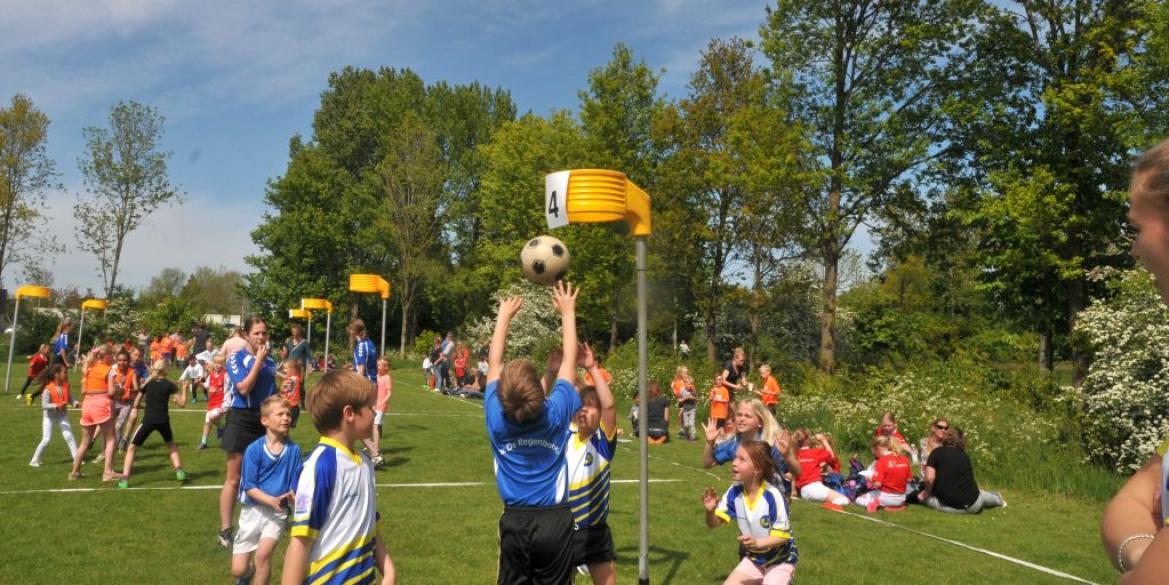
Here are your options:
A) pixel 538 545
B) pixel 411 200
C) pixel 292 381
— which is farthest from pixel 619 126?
pixel 538 545

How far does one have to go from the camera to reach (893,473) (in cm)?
1256

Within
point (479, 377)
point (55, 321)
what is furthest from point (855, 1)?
point (55, 321)

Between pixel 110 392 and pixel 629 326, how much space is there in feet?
122

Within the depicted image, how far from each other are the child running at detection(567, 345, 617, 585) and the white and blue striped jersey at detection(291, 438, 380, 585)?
2.11 meters

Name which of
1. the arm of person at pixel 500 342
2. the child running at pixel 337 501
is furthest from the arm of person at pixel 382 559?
the arm of person at pixel 500 342

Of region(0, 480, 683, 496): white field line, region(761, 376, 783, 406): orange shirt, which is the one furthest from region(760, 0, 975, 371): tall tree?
region(0, 480, 683, 496): white field line

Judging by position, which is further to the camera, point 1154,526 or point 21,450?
point 21,450

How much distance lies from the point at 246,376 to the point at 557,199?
14.4 ft

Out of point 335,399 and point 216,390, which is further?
point 216,390

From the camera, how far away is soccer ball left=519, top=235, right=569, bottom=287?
6047 mm

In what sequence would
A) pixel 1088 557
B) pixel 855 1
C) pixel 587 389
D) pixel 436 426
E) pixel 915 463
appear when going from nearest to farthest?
pixel 587 389
pixel 1088 557
pixel 915 463
pixel 436 426
pixel 855 1

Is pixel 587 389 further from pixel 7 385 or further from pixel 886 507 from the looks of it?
pixel 7 385

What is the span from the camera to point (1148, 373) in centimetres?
1412

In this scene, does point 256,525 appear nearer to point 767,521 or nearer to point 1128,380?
point 767,521
